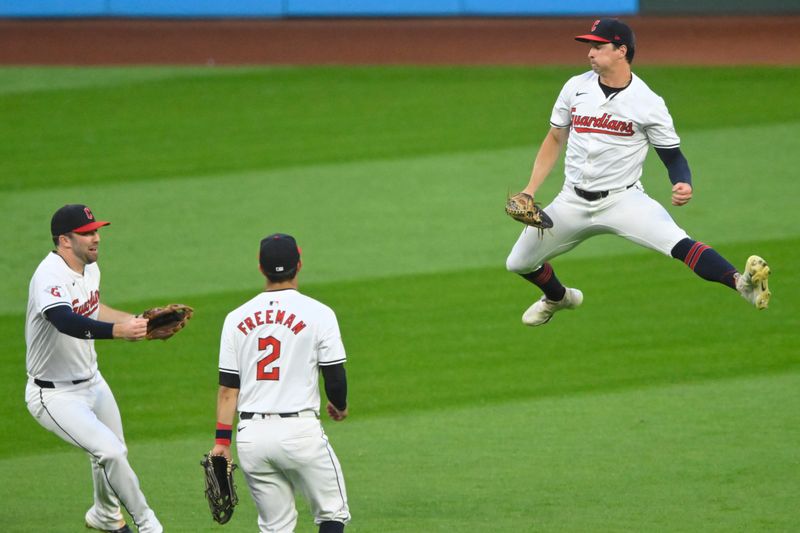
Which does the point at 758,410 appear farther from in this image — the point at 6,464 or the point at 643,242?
the point at 6,464

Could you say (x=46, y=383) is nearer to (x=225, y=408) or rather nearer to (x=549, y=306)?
(x=225, y=408)

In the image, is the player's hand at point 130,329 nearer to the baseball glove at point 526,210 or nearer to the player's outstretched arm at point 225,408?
the player's outstretched arm at point 225,408

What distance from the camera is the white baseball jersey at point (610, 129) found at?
8.38 m

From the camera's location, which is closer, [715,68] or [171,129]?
[171,129]

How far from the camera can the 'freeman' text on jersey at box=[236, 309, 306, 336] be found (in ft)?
22.2

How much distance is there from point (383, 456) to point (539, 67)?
47.4ft

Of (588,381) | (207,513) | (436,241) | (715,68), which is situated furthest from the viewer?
(715,68)

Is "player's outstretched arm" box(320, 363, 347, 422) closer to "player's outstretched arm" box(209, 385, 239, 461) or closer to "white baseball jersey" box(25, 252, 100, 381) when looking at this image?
"player's outstretched arm" box(209, 385, 239, 461)

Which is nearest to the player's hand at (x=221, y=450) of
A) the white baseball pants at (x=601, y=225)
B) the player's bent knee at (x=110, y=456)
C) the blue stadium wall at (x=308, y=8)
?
the player's bent knee at (x=110, y=456)

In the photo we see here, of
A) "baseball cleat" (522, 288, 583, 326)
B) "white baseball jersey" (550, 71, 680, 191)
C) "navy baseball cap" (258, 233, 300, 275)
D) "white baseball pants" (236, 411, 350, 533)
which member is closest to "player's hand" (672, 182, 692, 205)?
"white baseball jersey" (550, 71, 680, 191)

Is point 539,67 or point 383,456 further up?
point 539,67

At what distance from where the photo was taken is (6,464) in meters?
10.5

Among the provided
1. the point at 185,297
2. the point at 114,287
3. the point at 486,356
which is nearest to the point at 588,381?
the point at 486,356

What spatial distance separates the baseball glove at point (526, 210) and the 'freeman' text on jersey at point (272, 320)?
191 cm
